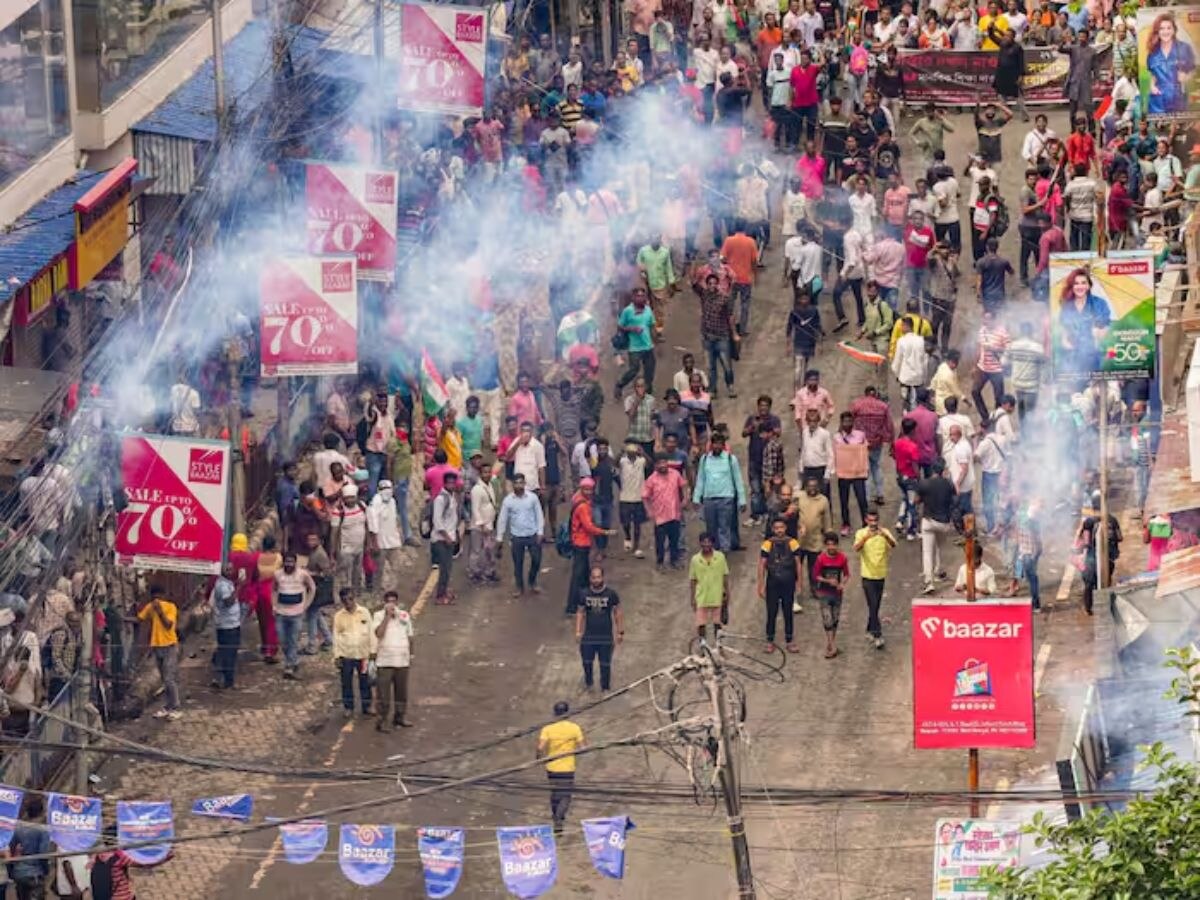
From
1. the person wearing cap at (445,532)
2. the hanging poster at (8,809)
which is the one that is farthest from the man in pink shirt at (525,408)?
the hanging poster at (8,809)

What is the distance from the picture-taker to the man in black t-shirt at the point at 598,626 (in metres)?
30.5

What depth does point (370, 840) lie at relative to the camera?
2664 cm

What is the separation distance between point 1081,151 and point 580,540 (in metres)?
10.1

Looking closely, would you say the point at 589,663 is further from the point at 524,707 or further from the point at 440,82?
the point at 440,82

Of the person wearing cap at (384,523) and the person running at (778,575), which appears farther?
the person wearing cap at (384,523)

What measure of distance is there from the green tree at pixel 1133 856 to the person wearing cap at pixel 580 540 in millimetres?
12224

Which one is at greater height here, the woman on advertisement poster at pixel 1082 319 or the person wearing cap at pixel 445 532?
the woman on advertisement poster at pixel 1082 319

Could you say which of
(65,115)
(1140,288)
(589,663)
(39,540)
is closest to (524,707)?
Answer: (589,663)

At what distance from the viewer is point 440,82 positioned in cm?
3641

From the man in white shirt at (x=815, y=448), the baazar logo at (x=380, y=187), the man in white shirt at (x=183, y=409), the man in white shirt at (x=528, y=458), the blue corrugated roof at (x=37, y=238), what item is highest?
the baazar logo at (x=380, y=187)

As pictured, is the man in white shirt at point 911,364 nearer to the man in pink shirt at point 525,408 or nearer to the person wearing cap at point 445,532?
the man in pink shirt at point 525,408

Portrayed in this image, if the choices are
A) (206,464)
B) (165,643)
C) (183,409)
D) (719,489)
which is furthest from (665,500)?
(206,464)

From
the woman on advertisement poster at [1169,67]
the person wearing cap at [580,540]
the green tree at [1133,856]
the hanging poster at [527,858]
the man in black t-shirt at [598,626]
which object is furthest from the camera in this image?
the woman on advertisement poster at [1169,67]

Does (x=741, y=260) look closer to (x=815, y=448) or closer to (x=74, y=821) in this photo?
Answer: (x=815, y=448)
